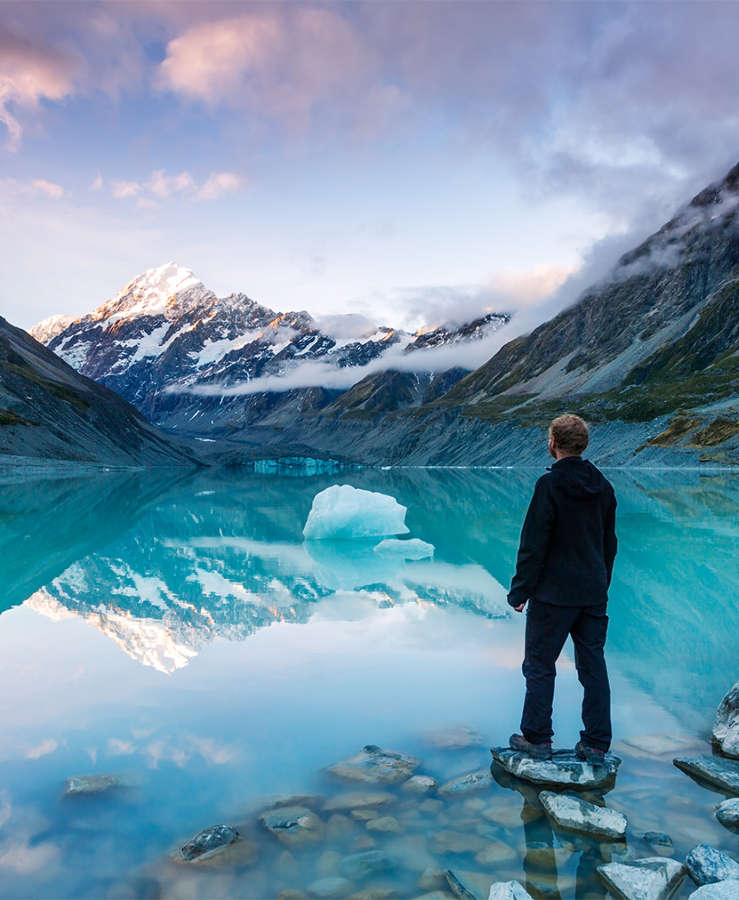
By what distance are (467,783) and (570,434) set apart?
3989mm

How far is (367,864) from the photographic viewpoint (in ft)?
19.2

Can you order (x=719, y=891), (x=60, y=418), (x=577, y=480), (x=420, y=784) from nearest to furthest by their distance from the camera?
(x=719, y=891), (x=420, y=784), (x=577, y=480), (x=60, y=418)

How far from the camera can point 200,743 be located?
870cm

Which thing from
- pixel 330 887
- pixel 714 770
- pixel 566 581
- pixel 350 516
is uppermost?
pixel 350 516

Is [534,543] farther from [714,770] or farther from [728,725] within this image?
[728,725]

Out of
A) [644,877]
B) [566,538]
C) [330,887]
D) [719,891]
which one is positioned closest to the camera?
[719,891]

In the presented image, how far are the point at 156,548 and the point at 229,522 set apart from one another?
1247 cm

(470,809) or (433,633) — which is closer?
(470,809)

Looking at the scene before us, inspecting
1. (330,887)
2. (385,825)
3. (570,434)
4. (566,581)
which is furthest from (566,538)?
(330,887)

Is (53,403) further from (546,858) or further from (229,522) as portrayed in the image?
(546,858)

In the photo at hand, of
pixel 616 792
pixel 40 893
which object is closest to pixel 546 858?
pixel 616 792

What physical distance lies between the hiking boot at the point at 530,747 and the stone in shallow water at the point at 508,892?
2531mm

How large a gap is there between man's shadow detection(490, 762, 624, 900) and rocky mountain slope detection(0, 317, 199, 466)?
359 ft

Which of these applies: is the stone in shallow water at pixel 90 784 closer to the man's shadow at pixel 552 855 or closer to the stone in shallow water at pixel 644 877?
the man's shadow at pixel 552 855
